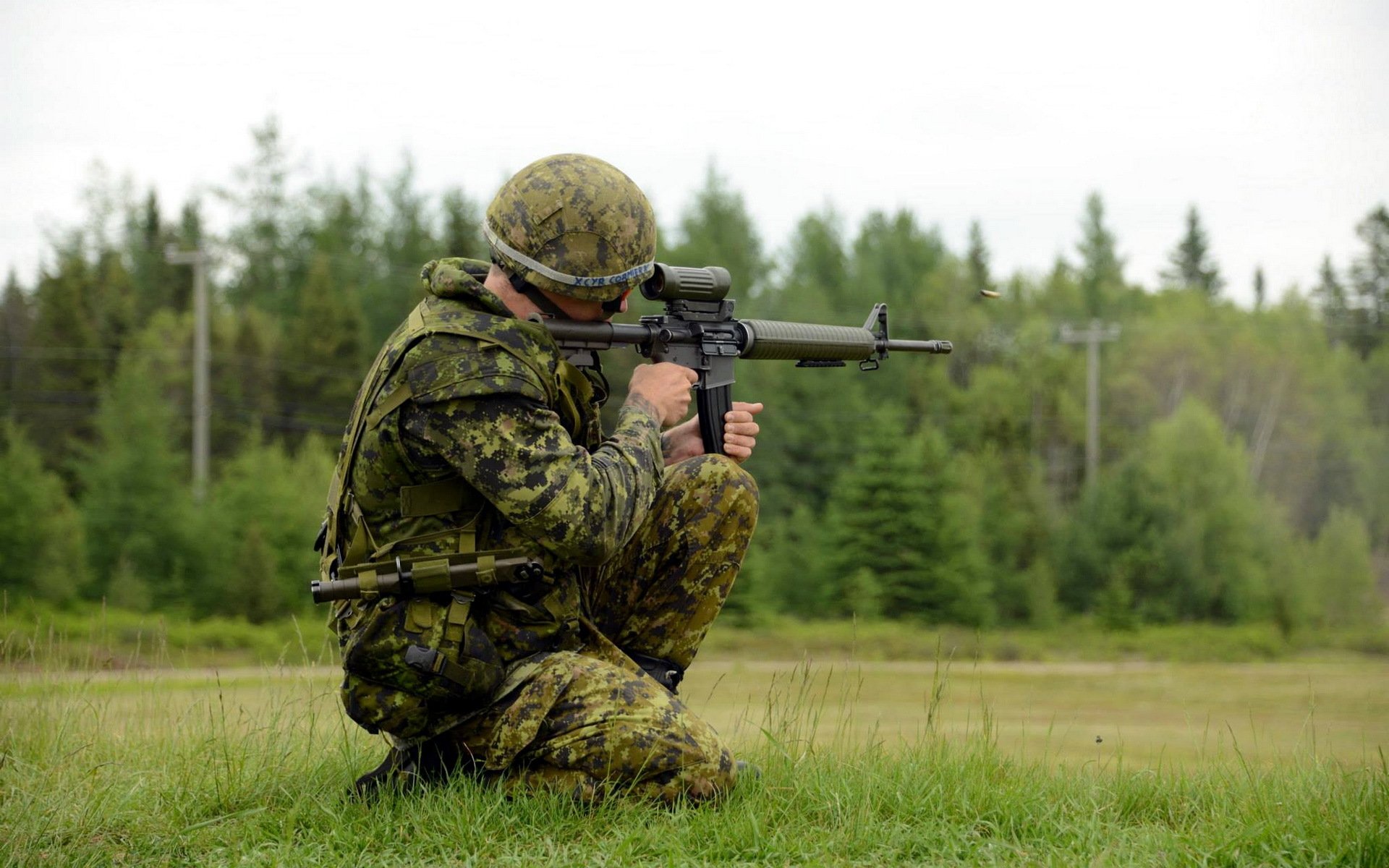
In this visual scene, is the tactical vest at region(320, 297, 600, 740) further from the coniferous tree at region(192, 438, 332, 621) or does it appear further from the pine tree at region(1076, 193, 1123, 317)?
the pine tree at region(1076, 193, 1123, 317)

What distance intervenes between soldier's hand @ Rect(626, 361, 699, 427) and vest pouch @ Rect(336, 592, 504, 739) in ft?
3.32

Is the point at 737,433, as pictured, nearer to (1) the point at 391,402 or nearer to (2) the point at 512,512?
(2) the point at 512,512

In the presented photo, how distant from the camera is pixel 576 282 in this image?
4789 millimetres

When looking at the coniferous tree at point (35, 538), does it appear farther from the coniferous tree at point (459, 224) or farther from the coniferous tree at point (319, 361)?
the coniferous tree at point (459, 224)

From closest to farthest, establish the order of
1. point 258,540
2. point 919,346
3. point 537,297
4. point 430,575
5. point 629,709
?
point 430,575, point 629,709, point 537,297, point 919,346, point 258,540

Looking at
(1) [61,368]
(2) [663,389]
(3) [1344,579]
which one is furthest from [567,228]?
(3) [1344,579]

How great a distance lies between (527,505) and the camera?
441cm

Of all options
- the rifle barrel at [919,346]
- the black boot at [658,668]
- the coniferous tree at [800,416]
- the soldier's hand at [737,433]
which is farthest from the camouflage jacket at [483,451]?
the coniferous tree at [800,416]

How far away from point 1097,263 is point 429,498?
2680 inches

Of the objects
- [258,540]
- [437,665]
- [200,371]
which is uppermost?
Result: [200,371]

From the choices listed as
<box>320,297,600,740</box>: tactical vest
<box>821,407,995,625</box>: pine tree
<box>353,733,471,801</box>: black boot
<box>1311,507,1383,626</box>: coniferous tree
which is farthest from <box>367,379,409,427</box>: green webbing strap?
<box>1311,507,1383,626</box>: coniferous tree

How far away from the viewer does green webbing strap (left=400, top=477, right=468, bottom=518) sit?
15.1 feet

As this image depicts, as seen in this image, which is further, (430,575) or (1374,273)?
(1374,273)

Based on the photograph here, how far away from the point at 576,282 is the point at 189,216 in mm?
53485
